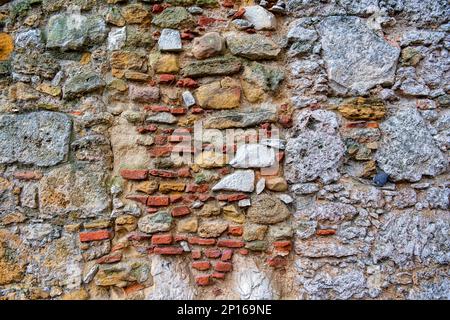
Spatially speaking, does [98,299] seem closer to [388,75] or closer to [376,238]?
[376,238]

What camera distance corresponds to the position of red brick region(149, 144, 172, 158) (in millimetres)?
1979

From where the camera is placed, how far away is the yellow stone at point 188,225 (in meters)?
1.93

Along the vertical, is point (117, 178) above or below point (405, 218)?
above

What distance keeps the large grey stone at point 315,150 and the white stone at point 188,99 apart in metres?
0.61

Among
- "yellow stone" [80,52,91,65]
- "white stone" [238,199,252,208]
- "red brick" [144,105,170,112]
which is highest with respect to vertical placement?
"yellow stone" [80,52,91,65]

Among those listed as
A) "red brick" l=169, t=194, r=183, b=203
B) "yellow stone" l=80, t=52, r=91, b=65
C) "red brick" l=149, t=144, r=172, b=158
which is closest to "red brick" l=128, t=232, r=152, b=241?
"red brick" l=169, t=194, r=183, b=203

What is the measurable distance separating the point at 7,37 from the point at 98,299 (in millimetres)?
1671

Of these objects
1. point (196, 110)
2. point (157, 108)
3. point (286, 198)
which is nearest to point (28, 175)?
point (157, 108)

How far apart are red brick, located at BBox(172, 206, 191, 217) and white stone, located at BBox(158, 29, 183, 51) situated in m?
0.93

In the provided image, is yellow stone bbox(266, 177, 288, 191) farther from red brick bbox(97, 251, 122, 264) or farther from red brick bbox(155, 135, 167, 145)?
red brick bbox(97, 251, 122, 264)

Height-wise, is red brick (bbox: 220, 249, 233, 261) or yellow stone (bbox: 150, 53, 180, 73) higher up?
yellow stone (bbox: 150, 53, 180, 73)

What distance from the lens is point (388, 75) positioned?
1.96 metres

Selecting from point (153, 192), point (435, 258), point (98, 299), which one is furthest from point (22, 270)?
point (435, 258)

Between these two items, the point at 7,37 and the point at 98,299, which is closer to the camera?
the point at 98,299
